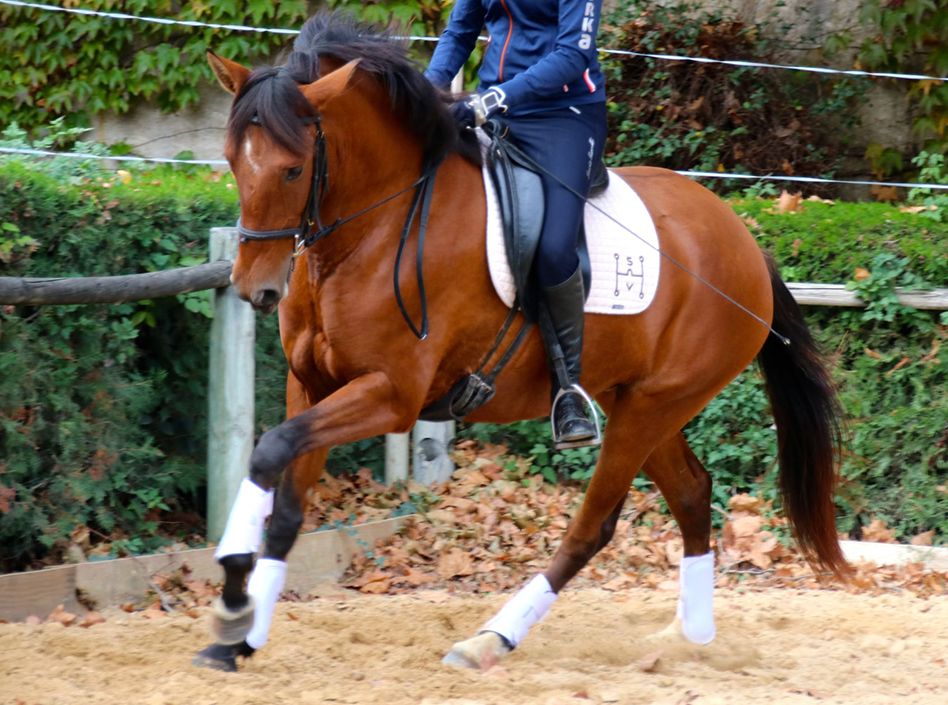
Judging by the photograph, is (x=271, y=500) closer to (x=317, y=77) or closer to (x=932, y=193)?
(x=317, y=77)

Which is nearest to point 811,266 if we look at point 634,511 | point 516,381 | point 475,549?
point 634,511

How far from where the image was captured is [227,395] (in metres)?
6.07

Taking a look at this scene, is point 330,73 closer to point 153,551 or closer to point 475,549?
point 153,551

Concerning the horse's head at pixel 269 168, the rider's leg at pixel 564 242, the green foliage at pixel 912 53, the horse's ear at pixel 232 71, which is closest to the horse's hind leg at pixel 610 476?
the rider's leg at pixel 564 242

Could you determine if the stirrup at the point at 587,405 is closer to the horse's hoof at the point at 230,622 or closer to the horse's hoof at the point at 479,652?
the horse's hoof at the point at 479,652

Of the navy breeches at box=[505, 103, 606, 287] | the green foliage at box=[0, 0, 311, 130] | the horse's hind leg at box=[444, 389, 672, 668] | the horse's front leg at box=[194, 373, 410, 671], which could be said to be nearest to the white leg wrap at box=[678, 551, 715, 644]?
the horse's hind leg at box=[444, 389, 672, 668]

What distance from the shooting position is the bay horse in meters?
4.22

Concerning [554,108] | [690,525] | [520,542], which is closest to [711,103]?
[520,542]

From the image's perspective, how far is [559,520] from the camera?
7258 mm

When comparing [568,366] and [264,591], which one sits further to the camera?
[568,366]

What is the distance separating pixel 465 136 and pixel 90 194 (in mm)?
1887

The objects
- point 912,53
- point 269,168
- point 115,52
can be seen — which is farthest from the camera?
point 115,52

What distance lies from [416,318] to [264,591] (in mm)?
1175

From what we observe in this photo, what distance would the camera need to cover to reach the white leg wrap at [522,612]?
5.06m
